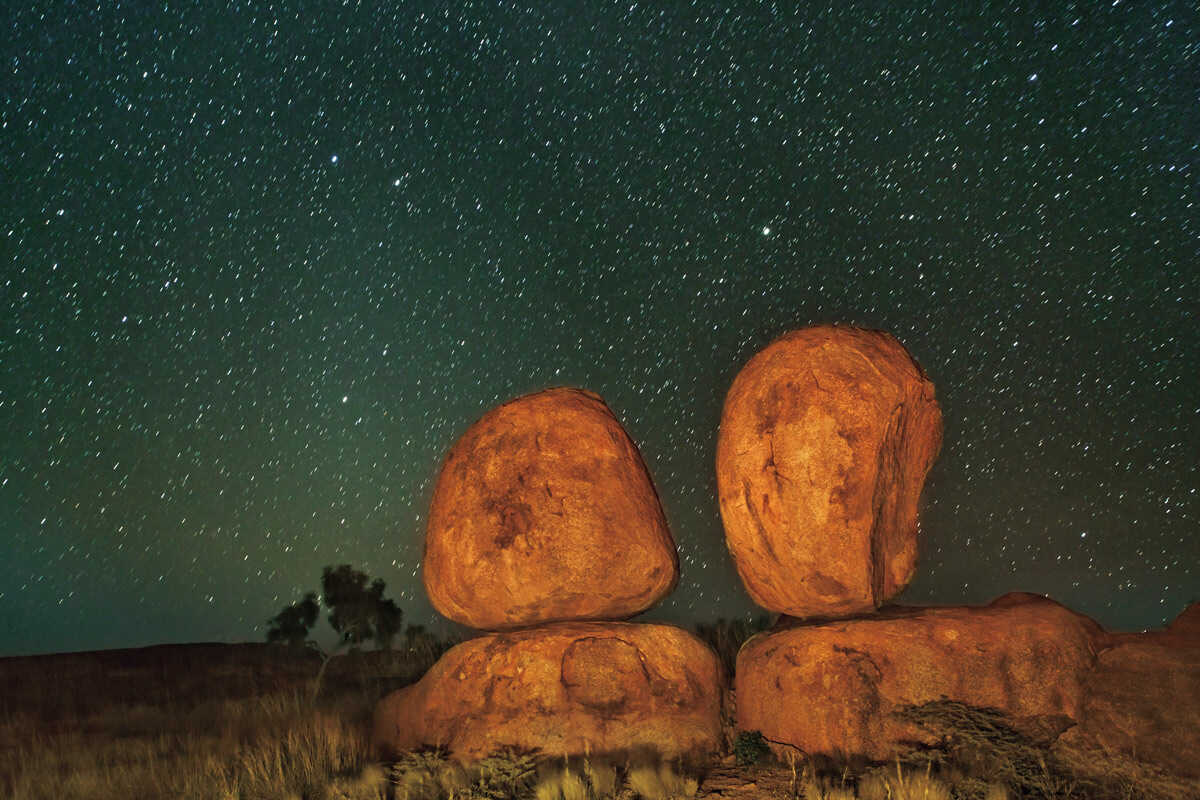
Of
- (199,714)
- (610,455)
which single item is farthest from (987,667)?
(199,714)

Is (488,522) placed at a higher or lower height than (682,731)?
higher

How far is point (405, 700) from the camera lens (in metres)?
11.5

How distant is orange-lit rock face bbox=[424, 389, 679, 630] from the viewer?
10.8 m

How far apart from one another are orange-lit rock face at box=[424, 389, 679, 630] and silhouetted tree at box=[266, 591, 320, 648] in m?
11.6

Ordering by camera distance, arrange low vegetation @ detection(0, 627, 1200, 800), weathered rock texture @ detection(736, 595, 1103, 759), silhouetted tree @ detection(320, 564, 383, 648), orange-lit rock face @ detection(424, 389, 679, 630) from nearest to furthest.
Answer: low vegetation @ detection(0, 627, 1200, 800), weathered rock texture @ detection(736, 595, 1103, 759), orange-lit rock face @ detection(424, 389, 679, 630), silhouetted tree @ detection(320, 564, 383, 648)

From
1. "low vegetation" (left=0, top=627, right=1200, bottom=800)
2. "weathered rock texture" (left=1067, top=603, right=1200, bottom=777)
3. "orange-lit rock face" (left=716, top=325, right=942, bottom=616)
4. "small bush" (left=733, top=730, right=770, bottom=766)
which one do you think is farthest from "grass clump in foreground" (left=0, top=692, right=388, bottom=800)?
"weathered rock texture" (left=1067, top=603, right=1200, bottom=777)

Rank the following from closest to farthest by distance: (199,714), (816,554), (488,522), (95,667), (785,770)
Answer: (785,770) → (816,554) → (488,522) → (199,714) → (95,667)

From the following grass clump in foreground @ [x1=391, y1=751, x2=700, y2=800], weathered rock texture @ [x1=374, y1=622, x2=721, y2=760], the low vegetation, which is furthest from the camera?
weathered rock texture @ [x1=374, y1=622, x2=721, y2=760]

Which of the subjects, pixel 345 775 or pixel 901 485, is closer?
pixel 345 775

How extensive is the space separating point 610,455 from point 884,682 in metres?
3.80

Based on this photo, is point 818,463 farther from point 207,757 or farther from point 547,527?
point 207,757

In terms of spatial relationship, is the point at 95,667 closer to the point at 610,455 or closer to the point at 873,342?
the point at 610,455

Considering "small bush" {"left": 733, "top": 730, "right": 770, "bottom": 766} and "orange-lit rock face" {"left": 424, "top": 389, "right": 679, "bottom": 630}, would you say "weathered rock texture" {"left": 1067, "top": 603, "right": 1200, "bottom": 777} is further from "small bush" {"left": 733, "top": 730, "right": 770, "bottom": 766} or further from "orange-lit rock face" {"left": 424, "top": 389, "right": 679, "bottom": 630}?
"orange-lit rock face" {"left": 424, "top": 389, "right": 679, "bottom": 630}

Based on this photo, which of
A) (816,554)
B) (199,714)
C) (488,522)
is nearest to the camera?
(816,554)
